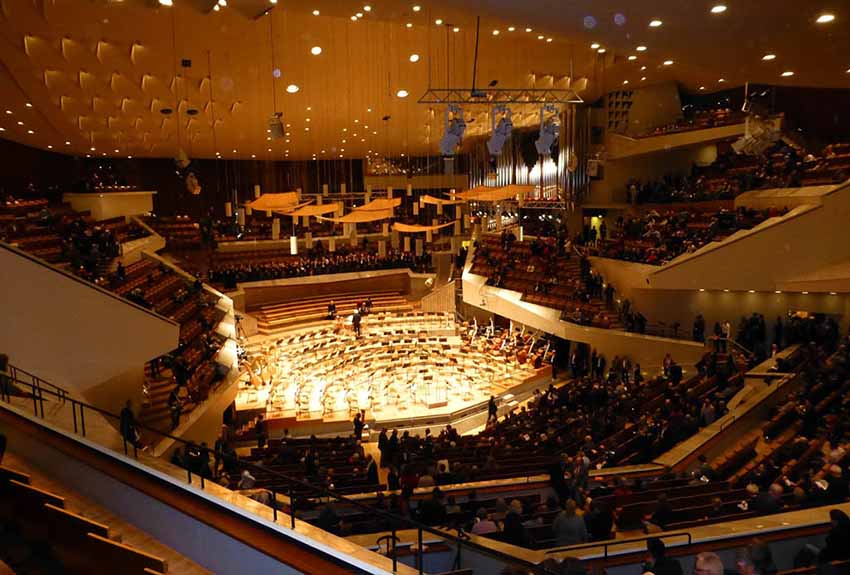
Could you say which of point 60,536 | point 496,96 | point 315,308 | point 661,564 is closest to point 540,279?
point 496,96

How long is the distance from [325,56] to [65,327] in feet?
24.1

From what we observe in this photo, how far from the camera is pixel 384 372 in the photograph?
753 inches

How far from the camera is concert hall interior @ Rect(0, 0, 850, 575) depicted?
5.58 metres

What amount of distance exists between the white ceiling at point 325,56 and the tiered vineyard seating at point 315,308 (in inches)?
271

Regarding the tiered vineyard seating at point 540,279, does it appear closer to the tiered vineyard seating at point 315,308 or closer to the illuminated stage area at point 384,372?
the illuminated stage area at point 384,372

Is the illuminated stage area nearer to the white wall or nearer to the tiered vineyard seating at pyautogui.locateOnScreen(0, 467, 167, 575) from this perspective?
the white wall

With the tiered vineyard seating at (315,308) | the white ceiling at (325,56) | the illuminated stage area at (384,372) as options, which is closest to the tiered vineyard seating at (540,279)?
the illuminated stage area at (384,372)

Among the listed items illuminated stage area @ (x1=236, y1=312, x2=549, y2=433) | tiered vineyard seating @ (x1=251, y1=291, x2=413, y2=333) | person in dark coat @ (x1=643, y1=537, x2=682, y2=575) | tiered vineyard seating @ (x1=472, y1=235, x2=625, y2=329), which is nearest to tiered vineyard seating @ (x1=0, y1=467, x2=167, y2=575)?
person in dark coat @ (x1=643, y1=537, x2=682, y2=575)

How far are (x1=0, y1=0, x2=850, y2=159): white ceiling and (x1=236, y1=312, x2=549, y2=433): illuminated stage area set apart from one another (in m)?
7.16

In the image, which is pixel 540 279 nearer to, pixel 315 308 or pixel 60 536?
pixel 315 308

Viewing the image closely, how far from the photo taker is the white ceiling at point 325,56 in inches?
325

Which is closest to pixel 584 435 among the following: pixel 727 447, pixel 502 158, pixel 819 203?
pixel 727 447

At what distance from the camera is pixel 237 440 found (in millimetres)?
14250

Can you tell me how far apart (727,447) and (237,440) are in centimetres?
1000
